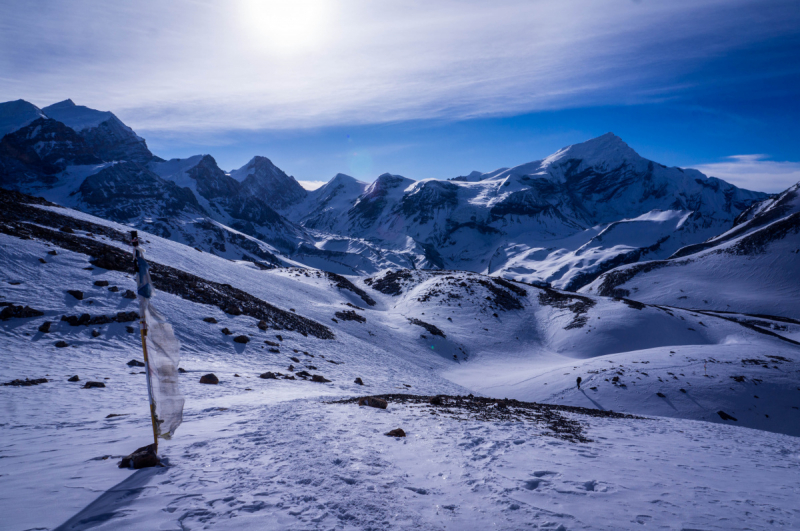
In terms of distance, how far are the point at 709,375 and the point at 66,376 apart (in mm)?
35543

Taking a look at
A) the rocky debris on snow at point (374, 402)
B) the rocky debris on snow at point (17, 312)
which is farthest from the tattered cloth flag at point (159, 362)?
the rocky debris on snow at point (17, 312)

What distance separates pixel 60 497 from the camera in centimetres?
502

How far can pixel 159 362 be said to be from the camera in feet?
21.4

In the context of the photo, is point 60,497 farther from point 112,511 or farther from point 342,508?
point 342,508

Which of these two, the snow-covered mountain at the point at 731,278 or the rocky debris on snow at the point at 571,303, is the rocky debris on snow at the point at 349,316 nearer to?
the rocky debris on snow at the point at 571,303

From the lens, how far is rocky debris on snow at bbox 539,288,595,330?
47.7 m

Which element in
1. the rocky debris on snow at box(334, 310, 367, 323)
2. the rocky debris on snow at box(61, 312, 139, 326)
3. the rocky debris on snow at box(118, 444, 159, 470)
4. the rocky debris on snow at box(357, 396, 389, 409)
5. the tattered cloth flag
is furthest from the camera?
the rocky debris on snow at box(334, 310, 367, 323)

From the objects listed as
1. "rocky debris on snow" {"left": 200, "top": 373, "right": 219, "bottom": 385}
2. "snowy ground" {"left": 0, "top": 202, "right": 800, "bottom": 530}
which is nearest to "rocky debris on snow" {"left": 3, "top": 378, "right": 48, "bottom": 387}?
"snowy ground" {"left": 0, "top": 202, "right": 800, "bottom": 530}

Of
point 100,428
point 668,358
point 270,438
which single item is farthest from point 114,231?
point 668,358

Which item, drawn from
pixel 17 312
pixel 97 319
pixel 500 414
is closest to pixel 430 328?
pixel 500 414

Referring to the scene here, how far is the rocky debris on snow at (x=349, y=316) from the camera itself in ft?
122

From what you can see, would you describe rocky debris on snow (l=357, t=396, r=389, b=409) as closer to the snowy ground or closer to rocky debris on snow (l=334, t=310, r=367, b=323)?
the snowy ground

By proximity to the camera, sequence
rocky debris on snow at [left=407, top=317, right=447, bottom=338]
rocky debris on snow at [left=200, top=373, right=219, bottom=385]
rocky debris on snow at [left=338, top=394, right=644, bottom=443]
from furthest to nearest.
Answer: rocky debris on snow at [left=407, top=317, right=447, bottom=338], rocky debris on snow at [left=200, top=373, right=219, bottom=385], rocky debris on snow at [left=338, top=394, right=644, bottom=443]

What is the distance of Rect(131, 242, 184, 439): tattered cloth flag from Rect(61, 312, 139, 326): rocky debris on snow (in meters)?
13.8
